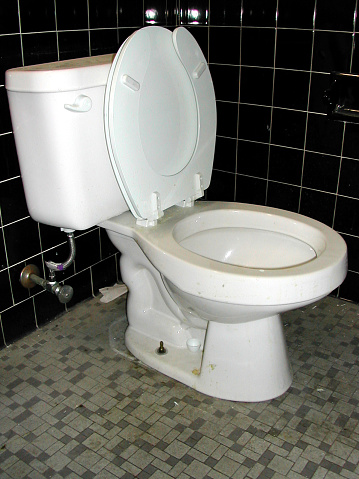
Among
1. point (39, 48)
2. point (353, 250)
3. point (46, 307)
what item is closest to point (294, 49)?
point (353, 250)

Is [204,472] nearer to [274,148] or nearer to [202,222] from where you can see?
[202,222]

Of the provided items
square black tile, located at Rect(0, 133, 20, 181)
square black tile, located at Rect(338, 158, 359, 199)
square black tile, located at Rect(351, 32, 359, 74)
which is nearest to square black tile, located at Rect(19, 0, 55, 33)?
square black tile, located at Rect(0, 133, 20, 181)

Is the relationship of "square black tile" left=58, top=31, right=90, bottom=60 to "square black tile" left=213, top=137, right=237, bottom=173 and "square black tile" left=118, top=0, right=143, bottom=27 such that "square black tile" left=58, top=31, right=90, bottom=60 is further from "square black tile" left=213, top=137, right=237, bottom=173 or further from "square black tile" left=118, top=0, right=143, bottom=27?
"square black tile" left=213, top=137, right=237, bottom=173

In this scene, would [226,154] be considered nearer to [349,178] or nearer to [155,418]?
[349,178]

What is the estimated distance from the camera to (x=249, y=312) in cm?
130

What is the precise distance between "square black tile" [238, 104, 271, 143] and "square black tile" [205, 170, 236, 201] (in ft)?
0.53

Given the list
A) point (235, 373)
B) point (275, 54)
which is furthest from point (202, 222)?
point (275, 54)

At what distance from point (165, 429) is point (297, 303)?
18.5 inches

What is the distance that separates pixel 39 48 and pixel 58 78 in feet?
1.21

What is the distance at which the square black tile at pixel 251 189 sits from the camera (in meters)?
2.04

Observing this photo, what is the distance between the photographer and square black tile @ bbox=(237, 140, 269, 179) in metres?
1.99

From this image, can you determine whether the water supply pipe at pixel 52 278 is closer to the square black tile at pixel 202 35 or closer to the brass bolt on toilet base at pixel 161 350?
the brass bolt on toilet base at pixel 161 350

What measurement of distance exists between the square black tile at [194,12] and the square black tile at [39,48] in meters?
0.59

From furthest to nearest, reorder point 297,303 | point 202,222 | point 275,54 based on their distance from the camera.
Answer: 1. point 275,54
2. point 202,222
3. point 297,303
